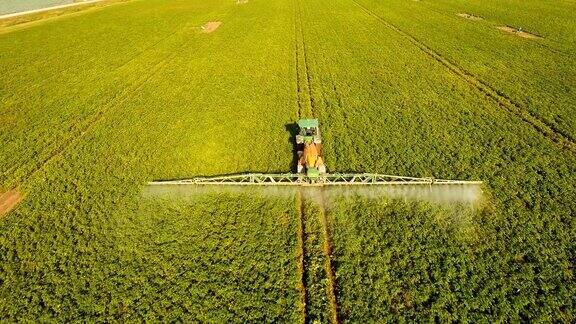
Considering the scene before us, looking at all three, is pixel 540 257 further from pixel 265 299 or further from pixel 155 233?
pixel 155 233

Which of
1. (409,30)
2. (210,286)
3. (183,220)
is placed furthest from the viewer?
(409,30)

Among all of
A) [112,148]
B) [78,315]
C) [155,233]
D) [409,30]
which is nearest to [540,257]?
[155,233]

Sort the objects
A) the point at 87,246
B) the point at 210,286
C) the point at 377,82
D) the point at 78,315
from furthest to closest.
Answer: the point at 377,82 → the point at 87,246 → the point at 210,286 → the point at 78,315

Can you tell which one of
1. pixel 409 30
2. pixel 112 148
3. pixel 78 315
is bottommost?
pixel 78 315

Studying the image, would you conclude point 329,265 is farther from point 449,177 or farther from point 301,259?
point 449,177

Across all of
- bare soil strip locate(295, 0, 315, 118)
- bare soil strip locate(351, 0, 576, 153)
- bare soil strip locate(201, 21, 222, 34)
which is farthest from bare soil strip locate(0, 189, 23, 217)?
bare soil strip locate(201, 21, 222, 34)

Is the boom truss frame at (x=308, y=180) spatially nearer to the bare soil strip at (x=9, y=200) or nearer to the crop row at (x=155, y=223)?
the crop row at (x=155, y=223)
